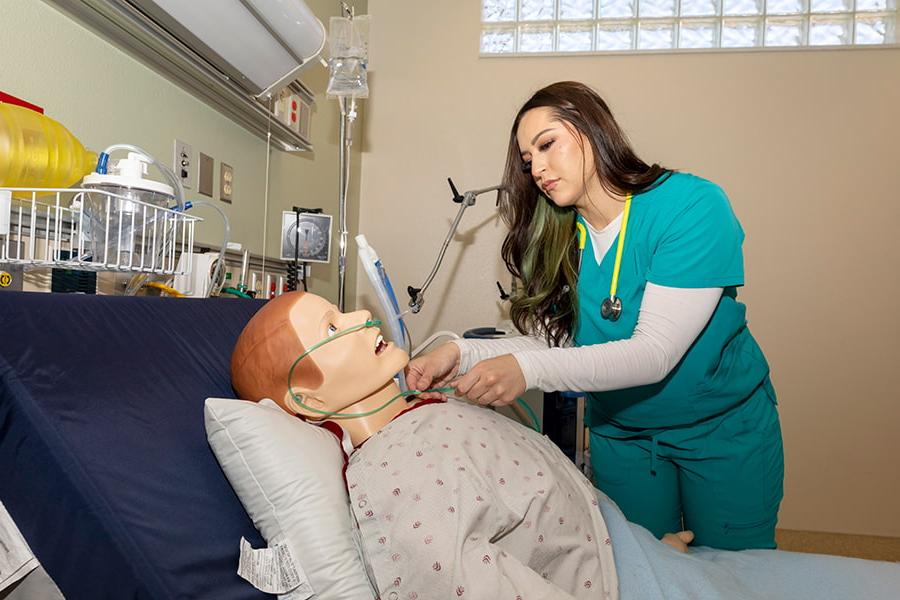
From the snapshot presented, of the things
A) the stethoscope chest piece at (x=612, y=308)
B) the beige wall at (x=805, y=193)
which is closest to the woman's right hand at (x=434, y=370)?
the stethoscope chest piece at (x=612, y=308)

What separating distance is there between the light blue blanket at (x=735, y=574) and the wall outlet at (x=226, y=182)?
131 centimetres

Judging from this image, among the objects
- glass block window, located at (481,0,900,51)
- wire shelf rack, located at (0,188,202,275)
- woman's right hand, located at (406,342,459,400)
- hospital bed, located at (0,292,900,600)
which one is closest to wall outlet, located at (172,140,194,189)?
wire shelf rack, located at (0,188,202,275)

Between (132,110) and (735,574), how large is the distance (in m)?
Result: 1.49

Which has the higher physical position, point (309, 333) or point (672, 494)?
point (309, 333)

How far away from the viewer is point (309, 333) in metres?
1.03

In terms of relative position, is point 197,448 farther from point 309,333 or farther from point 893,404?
point 893,404

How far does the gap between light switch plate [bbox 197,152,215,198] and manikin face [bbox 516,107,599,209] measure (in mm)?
851

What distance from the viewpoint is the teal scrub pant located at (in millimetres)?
1323

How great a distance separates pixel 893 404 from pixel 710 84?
5.56 ft

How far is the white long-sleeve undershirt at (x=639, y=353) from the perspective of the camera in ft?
→ 3.79

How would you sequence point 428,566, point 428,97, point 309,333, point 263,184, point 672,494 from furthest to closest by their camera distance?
point 428,97
point 263,184
point 672,494
point 309,333
point 428,566

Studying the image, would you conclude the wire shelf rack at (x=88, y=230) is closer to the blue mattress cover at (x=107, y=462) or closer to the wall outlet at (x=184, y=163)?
the blue mattress cover at (x=107, y=462)

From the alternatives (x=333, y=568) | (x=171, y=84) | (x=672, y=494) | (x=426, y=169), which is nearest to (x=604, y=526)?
(x=333, y=568)

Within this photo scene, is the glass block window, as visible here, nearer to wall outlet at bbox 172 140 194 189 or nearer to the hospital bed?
wall outlet at bbox 172 140 194 189
